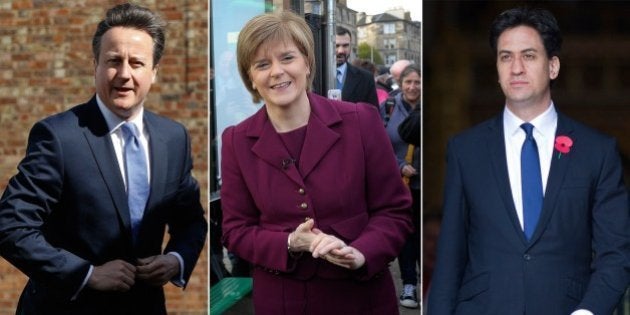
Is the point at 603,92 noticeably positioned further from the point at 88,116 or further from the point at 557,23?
the point at 88,116

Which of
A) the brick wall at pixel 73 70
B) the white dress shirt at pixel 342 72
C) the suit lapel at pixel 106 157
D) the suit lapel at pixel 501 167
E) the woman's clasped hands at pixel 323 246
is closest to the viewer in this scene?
the woman's clasped hands at pixel 323 246

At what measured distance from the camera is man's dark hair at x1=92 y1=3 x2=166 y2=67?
3713 millimetres

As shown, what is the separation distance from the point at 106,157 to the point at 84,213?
23 centimetres

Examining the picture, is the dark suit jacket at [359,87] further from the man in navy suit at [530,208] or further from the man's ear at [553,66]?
the man's ear at [553,66]

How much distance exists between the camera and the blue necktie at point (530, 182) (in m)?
3.34

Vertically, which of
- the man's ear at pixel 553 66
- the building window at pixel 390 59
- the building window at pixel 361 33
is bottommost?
the man's ear at pixel 553 66

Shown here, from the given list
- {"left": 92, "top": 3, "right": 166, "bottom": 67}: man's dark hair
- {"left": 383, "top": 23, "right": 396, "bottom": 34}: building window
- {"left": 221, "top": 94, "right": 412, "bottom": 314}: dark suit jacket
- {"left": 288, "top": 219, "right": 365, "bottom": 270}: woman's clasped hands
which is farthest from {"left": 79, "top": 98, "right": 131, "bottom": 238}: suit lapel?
{"left": 383, "top": 23, "right": 396, "bottom": 34}: building window

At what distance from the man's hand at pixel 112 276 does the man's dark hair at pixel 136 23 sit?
77cm

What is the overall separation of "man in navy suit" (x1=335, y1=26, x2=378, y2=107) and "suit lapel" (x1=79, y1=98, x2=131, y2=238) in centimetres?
89

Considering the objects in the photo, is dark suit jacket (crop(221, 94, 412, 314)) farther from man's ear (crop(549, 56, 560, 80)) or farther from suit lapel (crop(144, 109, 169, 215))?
man's ear (crop(549, 56, 560, 80))

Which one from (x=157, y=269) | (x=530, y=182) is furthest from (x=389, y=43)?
(x=157, y=269)

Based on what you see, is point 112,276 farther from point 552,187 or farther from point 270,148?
point 552,187

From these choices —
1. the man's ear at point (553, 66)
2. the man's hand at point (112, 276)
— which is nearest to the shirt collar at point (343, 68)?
the man's ear at point (553, 66)

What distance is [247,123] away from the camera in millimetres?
3551
